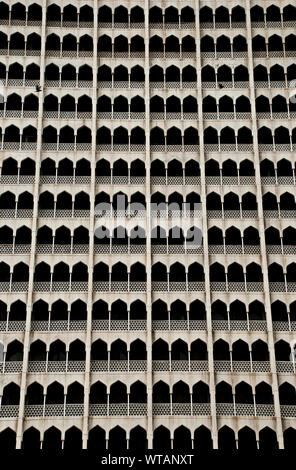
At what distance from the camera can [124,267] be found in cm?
4138

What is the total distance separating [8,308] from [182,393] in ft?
37.7

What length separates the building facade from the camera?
37.2 meters

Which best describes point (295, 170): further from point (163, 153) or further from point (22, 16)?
point (22, 16)

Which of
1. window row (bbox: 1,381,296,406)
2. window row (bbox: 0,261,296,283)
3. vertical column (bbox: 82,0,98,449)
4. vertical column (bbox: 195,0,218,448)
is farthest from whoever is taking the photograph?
window row (bbox: 0,261,296,283)

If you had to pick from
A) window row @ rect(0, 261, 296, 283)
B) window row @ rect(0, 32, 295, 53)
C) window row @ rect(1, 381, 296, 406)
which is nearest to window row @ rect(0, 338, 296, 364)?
window row @ rect(1, 381, 296, 406)

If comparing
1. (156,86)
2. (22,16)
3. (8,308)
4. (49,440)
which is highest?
(22,16)

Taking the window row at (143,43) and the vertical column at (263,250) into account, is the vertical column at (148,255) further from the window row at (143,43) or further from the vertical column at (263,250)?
the vertical column at (263,250)

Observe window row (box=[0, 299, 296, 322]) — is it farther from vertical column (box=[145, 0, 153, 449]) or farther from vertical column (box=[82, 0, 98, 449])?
vertical column (box=[82, 0, 98, 449])

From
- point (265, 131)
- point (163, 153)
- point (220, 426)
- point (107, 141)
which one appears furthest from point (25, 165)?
point (220, 426)

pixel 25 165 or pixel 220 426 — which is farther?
pixel 25 165

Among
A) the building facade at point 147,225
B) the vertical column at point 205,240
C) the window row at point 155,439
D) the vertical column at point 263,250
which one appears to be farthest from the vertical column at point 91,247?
the vertical column at point 263,250

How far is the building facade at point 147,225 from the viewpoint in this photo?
37219 millimetres

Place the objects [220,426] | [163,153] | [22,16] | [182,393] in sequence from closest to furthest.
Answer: [220,426]
[182,393]
[163,153]
[22,16]

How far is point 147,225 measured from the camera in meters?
40.4
